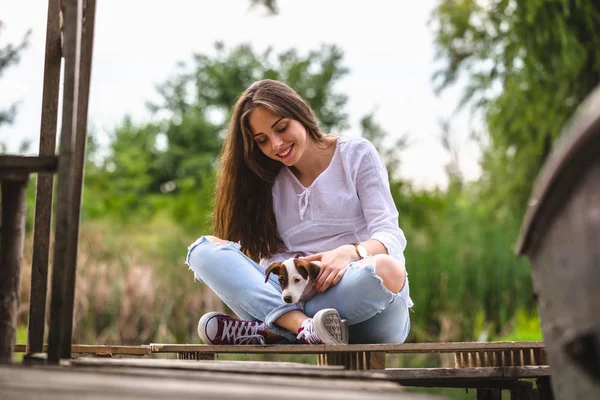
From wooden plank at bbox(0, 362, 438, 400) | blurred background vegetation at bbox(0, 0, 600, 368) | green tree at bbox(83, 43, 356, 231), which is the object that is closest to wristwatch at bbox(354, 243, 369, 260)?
wooden plank at bbox(0, 362, 438, 400)

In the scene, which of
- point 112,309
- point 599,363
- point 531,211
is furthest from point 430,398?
point 112,309

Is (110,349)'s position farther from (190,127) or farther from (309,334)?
(190,127)

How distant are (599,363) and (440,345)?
1.25 meters

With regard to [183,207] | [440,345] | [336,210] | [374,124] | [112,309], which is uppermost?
[374,124]

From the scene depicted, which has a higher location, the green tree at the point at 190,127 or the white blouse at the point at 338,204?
the green tree at the point at 190,127

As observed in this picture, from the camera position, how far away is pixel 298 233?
2.94 metres

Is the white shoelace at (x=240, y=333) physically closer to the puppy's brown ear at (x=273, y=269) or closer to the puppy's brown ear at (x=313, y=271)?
the puppy's brown ear at (x=273, y=269)

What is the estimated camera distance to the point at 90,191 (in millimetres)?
12234

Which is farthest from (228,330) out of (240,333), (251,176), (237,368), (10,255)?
(10,255)

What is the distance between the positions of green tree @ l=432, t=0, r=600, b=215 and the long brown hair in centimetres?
412

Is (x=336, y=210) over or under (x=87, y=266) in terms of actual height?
under

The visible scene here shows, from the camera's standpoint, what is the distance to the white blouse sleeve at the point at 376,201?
2670 mm

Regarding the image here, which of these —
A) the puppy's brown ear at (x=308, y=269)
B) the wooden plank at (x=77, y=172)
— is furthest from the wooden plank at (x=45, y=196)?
the puppy's brown ear at (x=308, y=269)

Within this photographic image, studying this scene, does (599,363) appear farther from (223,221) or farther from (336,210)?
(223,221)
